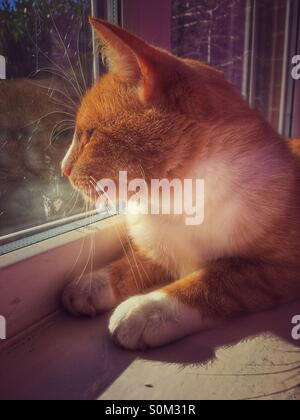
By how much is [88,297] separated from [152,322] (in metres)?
0.20

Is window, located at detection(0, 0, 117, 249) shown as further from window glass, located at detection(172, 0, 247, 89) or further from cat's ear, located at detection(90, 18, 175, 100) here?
window glass, located at detection(172, 0, 247, 89)

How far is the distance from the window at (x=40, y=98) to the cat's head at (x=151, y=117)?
22cm

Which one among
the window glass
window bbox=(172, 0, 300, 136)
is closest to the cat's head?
the window glass

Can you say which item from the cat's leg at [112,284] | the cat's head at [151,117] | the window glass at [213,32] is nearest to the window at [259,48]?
the window glass at [213,32]

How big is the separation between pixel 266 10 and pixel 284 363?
7.04ft

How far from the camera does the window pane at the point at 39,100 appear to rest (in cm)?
87

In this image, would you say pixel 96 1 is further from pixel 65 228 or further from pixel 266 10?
pixel 266 10

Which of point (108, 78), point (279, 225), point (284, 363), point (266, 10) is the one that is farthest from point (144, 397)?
point (266, 10)

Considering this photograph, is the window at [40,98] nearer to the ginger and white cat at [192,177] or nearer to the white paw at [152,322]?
the ginger and white cat at [192,177]

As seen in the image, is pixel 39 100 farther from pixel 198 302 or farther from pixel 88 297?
pixel 198 302

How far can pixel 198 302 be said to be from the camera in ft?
2.48

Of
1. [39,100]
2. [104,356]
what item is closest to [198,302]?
[104,356]

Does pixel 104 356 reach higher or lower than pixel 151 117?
lower

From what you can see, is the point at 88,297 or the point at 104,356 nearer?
the point at 104,356
